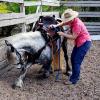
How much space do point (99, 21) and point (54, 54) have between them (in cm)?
780

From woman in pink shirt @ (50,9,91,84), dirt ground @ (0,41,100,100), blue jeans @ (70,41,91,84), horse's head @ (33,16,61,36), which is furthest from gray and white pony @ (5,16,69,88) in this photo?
blue jeans @ (70,41,91,84)

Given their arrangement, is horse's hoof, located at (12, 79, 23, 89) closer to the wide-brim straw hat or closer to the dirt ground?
the dirt ground

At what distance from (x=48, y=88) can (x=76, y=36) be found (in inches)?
40.4

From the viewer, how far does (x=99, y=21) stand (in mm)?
14633

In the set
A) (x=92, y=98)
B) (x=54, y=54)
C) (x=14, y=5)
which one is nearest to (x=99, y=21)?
(x=14, y=5)

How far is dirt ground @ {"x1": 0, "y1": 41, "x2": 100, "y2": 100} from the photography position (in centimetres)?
605

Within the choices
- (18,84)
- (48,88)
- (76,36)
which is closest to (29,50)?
(18,84)

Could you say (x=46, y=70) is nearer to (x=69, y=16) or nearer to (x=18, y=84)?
(x=18, y=84)

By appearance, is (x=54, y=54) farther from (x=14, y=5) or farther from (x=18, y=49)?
(x=14, y=5)

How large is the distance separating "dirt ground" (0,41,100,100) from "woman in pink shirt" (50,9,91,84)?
0.31 metres

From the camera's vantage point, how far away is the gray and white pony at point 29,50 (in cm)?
622

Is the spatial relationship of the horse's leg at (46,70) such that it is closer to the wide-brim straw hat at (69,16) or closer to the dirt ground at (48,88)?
the dirt ground at (48,88)

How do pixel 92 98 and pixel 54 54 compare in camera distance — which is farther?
pixel 54 54

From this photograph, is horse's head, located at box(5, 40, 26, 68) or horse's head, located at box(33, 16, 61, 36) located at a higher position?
horse's head, located at box(33, 16, 61, 36)
